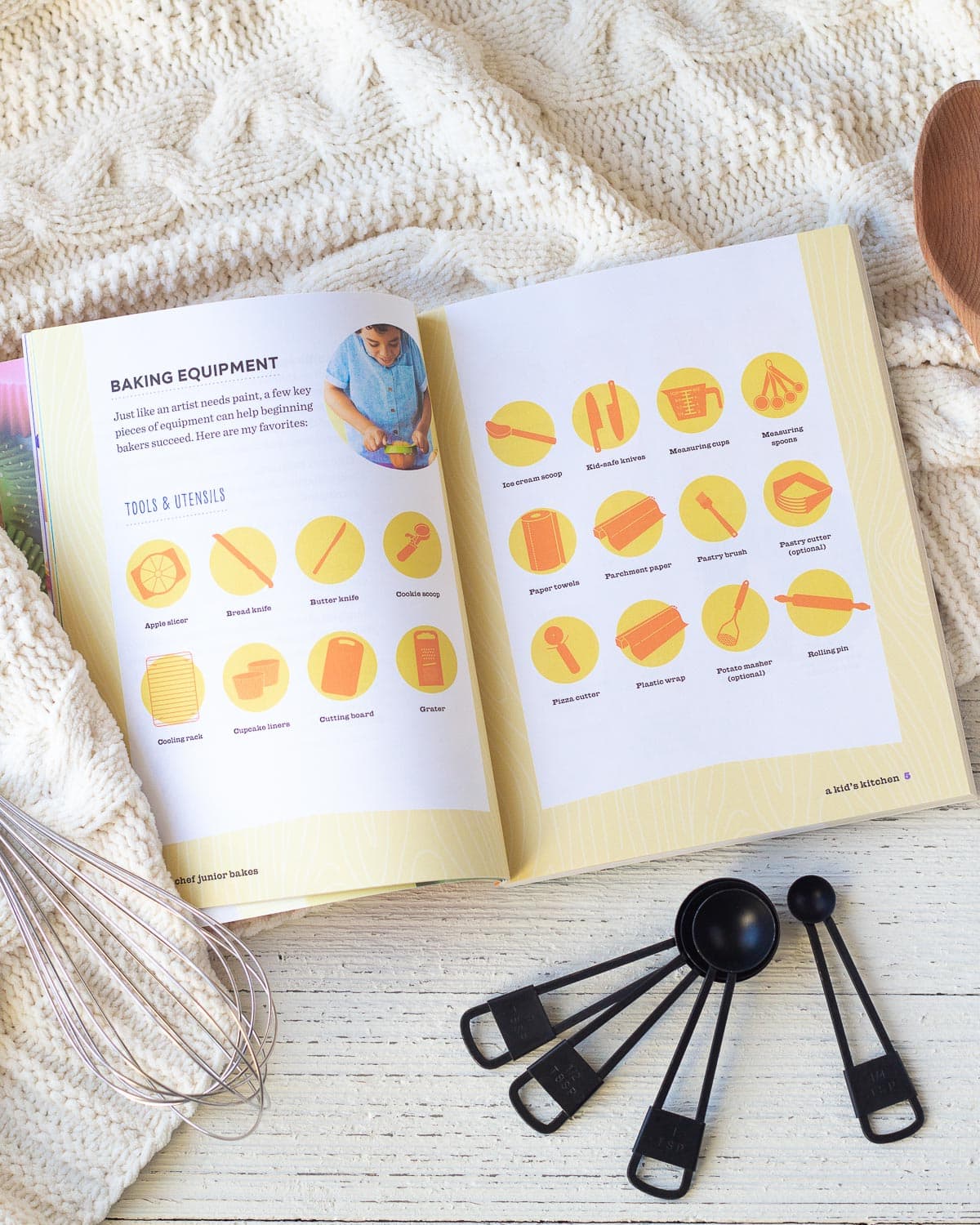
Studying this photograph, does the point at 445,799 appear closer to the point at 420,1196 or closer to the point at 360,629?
the point at 360,629

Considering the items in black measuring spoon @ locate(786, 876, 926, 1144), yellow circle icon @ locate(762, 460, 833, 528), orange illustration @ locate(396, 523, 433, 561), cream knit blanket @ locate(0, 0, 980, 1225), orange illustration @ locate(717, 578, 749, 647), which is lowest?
black measuring spoon @ locate(786, 876, 926, 1144)

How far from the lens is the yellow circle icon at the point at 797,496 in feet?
1.73

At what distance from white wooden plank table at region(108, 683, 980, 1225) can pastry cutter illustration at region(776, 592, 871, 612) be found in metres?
0.11

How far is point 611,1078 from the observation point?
1.68 feet

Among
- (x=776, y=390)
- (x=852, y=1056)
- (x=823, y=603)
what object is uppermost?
(x=776, y=390)

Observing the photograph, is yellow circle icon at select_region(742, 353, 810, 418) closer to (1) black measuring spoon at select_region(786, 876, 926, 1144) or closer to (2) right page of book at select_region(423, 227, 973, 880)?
(2) right page of book at select_region(423, 227, 973, 880)

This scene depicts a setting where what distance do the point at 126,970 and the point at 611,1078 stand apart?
23 cm

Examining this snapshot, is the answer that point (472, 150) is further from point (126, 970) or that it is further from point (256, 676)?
point (126, 970)

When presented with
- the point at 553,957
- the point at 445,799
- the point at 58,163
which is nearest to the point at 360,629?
the point at 445,799

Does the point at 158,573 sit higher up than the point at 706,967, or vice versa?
the point at 158,573

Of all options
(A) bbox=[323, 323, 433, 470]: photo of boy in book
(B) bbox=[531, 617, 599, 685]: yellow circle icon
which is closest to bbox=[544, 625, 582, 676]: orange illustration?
(B) bbox=[531, 617, 599, 685]: yellow circle icon

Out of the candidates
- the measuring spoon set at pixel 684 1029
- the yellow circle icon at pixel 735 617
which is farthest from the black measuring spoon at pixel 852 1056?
the yellow circle icon at pixel 735 617

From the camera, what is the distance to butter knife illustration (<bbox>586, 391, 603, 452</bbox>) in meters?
0.53

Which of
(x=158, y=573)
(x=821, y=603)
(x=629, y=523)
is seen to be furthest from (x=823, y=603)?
(x=158, y=573)
